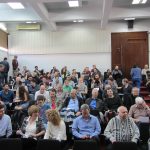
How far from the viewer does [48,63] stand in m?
13.9

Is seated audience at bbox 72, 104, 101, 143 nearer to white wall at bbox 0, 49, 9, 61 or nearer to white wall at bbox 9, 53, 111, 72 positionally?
white wall at bbox 0, 49, 9, 61

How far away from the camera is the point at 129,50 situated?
13570mm

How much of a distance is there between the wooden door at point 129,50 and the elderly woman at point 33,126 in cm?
946

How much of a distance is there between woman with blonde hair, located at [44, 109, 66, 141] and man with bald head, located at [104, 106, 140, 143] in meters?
0.69

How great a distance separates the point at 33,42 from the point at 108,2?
650 centimetres

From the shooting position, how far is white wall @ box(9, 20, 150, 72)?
45.0ft

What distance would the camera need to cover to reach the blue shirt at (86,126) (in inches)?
177

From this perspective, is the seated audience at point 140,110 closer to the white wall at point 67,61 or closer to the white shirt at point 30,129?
the white shirt at point 30,129

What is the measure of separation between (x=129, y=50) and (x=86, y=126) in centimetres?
960

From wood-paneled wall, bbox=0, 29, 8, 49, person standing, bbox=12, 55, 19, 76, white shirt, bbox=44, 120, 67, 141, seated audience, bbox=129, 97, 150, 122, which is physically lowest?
white shirt, bbox=44, 120, 67, 141

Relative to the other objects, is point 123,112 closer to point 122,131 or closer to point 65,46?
point 122,131

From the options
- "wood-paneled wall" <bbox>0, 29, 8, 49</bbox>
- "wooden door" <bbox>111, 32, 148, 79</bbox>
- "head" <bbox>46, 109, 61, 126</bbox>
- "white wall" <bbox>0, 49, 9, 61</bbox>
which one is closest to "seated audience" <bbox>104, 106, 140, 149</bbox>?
"head" <bbox>46, 109, 61, 126</bbox>

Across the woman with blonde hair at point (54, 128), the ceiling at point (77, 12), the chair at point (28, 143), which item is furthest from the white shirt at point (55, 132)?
the ceiling at point (77, 12)

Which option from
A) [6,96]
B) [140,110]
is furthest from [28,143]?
[6,96]
